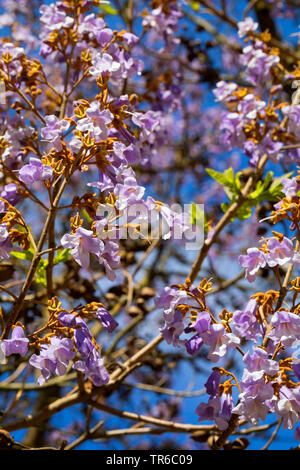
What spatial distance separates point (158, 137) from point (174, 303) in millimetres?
1799

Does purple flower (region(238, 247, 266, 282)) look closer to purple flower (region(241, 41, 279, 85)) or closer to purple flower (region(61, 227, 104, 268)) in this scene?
purple flower (region(61, 227, 104, 268))

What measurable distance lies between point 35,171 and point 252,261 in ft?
2.77

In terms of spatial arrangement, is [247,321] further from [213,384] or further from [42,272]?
[42,272]

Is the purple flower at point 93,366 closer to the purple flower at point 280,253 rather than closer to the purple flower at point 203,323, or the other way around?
the purple flower at point 203,323

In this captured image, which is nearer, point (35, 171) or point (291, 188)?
point (35, 171)

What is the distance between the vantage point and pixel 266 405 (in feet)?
5.46

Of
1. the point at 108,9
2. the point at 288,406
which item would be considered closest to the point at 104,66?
the point at 288,406

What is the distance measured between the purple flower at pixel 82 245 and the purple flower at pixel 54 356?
27 cm

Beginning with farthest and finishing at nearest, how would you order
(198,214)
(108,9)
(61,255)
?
(108,9), (198,214), (61,255)

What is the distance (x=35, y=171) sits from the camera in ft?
5.89

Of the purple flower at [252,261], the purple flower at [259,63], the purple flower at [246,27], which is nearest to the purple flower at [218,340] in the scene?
the purple flower at [252,261]

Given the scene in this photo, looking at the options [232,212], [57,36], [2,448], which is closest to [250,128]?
[232,212]

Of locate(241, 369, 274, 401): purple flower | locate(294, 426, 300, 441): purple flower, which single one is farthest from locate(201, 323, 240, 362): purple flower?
locate(294, 426, 300, 441): purple flower

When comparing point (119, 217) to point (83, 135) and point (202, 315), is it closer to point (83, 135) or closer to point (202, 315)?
point (83, 135)
